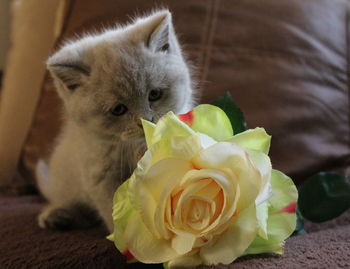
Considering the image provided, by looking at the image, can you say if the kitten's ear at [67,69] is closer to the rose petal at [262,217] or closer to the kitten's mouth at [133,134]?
the kitten's mouth at [133,134]

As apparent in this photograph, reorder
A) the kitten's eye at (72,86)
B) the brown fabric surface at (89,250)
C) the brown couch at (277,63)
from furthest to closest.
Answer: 1. the brown couch at (277,63)
2. the kitten's eye at (72,86)
3. the brown fabric surface at (89,250)

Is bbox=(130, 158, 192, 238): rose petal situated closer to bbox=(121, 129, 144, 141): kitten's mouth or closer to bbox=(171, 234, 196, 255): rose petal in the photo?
bbox=(171, 234, 196, 255): rose petal

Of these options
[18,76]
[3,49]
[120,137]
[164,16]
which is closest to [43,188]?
[18,76]

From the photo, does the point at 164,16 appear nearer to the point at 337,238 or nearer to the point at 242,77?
the point at 242,77

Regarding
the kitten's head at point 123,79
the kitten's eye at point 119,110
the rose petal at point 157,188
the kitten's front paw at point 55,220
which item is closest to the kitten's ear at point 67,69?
the kitten's head at point 123,79

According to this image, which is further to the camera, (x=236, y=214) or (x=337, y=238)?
(x=337, y=238)

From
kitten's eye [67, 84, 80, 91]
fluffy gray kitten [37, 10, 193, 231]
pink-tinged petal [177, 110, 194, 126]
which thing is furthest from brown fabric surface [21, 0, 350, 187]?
pink-tinged petal [177, 110, 194, 126]
